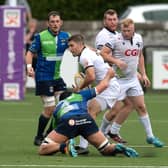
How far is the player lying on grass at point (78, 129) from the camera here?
13.5 meters

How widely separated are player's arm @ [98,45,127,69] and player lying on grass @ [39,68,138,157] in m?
0.93

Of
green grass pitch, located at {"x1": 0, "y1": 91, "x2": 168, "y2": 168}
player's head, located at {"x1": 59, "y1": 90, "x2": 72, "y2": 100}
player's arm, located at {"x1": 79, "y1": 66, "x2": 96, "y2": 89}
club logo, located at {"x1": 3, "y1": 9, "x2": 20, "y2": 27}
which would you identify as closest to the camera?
green grass pitch, located at {"x1": 0, "y1": 91, "x2": 168, "y2": 168}

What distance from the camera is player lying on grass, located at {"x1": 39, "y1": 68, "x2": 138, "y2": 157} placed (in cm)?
1348

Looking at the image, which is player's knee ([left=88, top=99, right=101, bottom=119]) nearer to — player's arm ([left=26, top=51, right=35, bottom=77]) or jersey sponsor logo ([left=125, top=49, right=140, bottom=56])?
jersey sponsor logo ([left=125, top=49, right=140, bottom=56])

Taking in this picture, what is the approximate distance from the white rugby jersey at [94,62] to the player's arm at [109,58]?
13cm

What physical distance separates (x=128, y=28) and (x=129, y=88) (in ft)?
3.10

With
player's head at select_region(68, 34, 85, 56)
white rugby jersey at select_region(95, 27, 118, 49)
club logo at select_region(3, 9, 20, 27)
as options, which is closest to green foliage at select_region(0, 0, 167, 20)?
club logo at select_region(3, 9, 20, 27)

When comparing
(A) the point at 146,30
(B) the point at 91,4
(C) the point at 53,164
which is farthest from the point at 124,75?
(B) the point at 91,4

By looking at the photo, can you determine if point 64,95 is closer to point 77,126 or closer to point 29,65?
point 29,65

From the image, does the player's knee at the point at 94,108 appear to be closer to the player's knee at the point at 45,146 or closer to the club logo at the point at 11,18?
the player's knee at the point at 45,146

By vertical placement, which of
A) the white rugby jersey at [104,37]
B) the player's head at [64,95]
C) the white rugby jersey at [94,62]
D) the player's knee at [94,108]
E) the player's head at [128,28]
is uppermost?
the player's head at [128,28]

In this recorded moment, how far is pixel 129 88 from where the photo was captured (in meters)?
15.2

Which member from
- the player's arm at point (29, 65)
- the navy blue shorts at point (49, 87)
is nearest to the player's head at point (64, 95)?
the navy blue shorts at point (49, 87)

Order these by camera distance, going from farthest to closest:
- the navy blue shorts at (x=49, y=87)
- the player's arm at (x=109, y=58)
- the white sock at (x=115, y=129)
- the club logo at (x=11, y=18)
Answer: the club logo at (x=11, y=18), the white sock at (x=115, y=129), the navy blue shorts at (x=49, y=87), the player's arm at (x=109, y=58)
